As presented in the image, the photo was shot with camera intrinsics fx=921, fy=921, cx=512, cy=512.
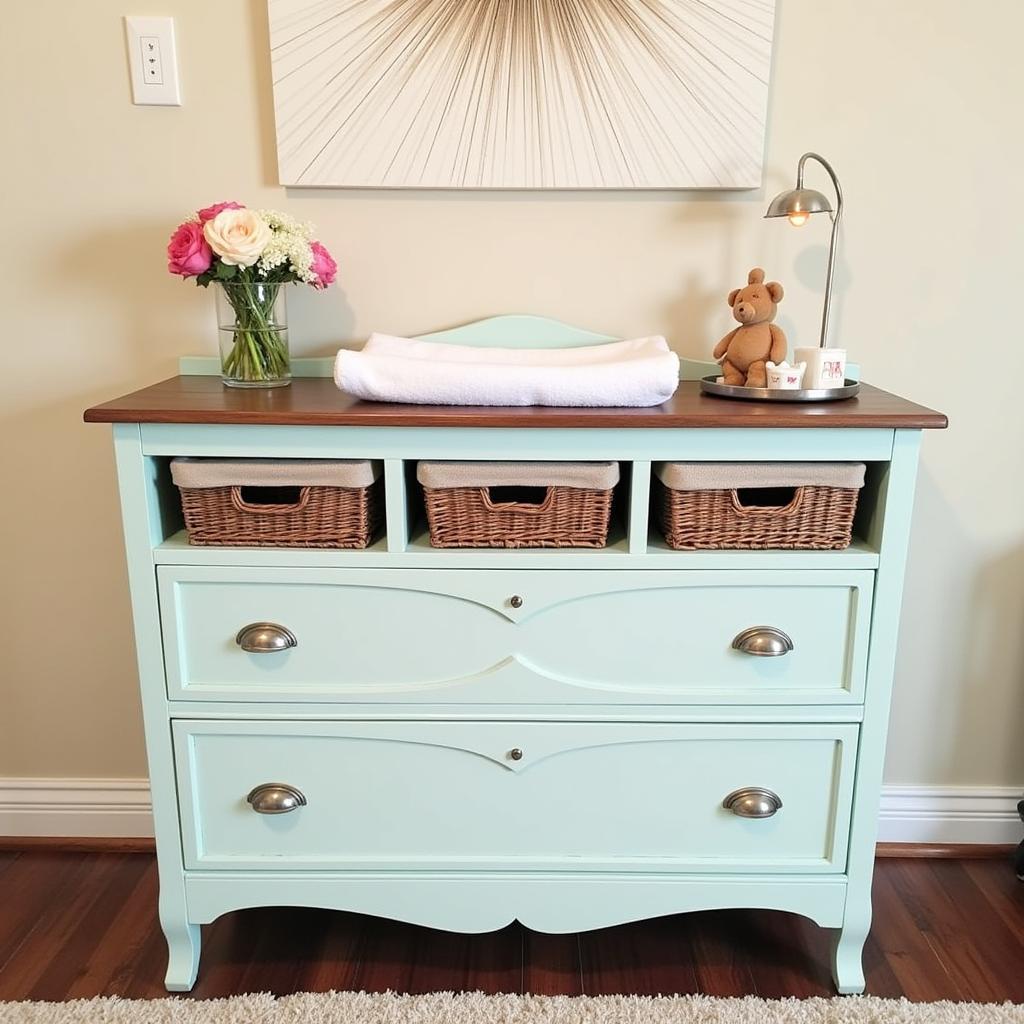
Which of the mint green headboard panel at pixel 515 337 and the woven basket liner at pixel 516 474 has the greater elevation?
the mint green headboard panel at pixel 515 337

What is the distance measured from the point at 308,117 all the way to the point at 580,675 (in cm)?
103

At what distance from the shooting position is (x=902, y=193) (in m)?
1.61

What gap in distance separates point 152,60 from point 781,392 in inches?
46.1

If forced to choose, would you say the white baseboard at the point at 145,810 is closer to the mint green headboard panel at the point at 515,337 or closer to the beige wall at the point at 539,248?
the beige wall at the point at 539,248

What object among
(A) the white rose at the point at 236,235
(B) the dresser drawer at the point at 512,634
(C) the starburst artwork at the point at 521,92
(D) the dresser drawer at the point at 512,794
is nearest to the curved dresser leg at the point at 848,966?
(D) the dresser drawer at the point at 512,794

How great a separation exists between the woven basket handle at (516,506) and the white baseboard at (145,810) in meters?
1.07

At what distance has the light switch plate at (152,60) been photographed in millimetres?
1534

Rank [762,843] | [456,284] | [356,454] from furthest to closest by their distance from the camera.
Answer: [456,284], [762,843], [356,454]

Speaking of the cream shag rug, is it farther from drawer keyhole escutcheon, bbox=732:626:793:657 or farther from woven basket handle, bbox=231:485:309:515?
woven basket handle, bbox=231:485:309:515

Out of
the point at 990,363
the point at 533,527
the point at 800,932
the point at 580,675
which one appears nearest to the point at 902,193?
the point at 990,363

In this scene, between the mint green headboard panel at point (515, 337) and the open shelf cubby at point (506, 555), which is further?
the mint green headboard panel at point (515, 337)

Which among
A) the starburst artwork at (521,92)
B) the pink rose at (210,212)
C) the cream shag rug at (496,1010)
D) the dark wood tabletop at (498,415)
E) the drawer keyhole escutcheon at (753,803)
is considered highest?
the starburst artwork at (521,92)

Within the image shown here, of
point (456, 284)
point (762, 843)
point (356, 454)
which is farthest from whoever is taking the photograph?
point (456, 284)

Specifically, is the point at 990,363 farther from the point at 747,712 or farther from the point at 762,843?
the point at 762,843
